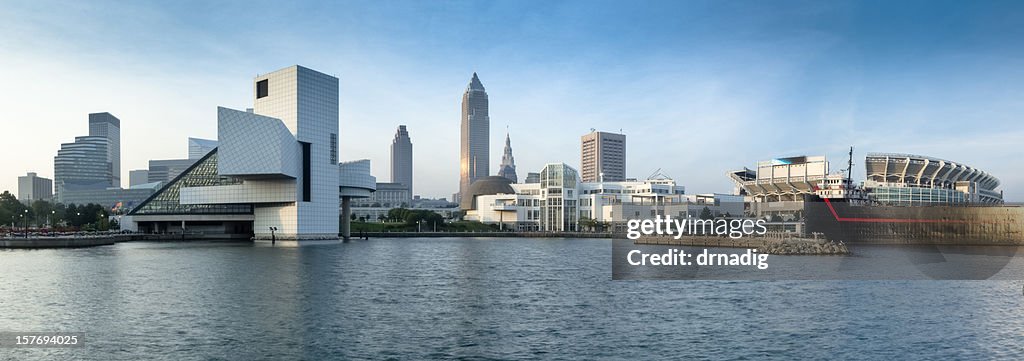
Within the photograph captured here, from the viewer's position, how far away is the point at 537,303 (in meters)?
31.1

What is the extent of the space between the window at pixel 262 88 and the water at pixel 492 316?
50361mm

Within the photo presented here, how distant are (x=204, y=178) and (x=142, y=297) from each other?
7822 cm

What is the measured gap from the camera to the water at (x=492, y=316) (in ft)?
70.4

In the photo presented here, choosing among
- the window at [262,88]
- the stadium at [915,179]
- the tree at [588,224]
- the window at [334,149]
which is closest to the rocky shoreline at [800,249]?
the window at [334,149]

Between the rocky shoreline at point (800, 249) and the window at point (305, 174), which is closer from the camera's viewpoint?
the rocky shoreline at point (800, 249)

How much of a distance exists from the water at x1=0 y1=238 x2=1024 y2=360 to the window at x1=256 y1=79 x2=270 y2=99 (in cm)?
5036

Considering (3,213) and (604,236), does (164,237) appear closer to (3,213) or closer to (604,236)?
(3,213)

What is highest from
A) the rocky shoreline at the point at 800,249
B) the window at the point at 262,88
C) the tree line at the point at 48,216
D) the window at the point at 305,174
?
the window at the point at 262,88

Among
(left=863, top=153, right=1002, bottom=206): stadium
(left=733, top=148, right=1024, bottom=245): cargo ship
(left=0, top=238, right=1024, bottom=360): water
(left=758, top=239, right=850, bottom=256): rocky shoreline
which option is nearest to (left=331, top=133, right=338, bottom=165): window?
(left=0, top=238, right=1024, bottom=360): water

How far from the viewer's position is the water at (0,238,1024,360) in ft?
70.4

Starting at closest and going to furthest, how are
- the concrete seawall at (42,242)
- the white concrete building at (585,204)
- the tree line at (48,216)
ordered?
1. the concrete seawall at (42,242)
2. the tree line at (48,216)
3. the white concrete building at (585,204)

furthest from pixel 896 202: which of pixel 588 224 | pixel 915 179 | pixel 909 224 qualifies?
pixel 588 224

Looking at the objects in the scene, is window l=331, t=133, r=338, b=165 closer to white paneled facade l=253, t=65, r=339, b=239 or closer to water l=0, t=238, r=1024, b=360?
white paneled facade l=253, t=65, r=339, b=239

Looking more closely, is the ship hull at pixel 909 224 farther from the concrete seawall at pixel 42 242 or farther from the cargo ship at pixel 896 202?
the concrete seawall at pixel 42 242
